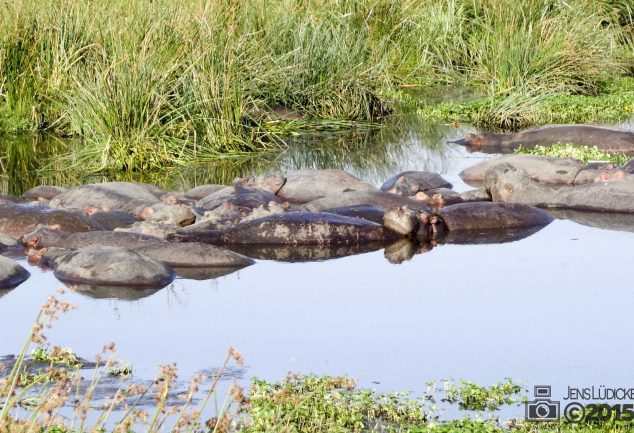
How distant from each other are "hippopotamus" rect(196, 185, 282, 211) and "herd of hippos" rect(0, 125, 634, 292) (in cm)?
2

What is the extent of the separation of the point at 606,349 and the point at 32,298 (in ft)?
12.0

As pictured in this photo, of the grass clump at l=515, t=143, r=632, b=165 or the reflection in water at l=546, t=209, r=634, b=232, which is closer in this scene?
the reflection in water at l=546, t=209, r=634, b=232

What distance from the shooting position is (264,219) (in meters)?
9.98

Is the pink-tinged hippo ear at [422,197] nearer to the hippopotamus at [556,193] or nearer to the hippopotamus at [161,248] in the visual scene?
the hippopotamus at [556,193]

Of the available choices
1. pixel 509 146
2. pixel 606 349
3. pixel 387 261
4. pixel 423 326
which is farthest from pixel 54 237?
pixel 509 146

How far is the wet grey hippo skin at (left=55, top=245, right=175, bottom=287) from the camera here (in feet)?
27.7

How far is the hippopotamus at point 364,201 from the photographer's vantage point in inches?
428

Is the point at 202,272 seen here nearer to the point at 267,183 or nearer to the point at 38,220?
the point at 38,220

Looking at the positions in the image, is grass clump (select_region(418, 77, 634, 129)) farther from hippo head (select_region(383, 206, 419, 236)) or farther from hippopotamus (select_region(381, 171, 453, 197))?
hippo head (select_region(383, 206, 419, 236))

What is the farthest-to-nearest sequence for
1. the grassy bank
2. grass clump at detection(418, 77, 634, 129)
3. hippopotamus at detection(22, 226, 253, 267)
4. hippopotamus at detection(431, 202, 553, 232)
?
grass clump at detection(418, 77, 634, 129) → the grassy bank → hippopotamus at detection(431, 202, 553, 232) → hippopotamus at detection(22, 226, 253, 267)

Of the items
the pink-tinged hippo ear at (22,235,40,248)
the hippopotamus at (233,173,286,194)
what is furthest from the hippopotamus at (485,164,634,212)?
the pink-tinged hippo ear at (22,235,40,248)

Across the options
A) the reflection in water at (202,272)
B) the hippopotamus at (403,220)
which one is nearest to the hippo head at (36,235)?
the reflection in water at (202,272)

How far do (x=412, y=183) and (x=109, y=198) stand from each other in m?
2.91

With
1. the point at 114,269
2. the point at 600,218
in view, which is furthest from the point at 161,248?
the point at 600,218
